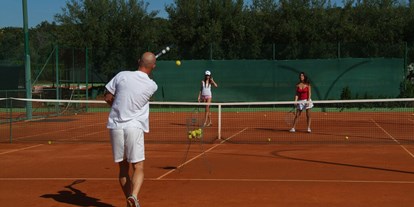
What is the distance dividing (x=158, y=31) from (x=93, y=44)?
3.98 meters

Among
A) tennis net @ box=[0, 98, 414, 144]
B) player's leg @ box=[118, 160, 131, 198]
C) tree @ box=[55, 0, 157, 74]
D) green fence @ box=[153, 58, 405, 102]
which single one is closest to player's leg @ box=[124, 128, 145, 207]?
player's leg @ box=[118, 160, 131, 198]

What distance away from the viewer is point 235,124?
1825 centimetres

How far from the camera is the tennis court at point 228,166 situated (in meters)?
6.75

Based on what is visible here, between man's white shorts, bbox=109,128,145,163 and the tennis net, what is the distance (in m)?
3.60

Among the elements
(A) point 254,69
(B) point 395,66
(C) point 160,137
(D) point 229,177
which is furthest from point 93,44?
(D) point 229,177

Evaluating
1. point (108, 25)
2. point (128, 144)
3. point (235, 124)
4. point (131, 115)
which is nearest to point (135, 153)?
point (128, 144)

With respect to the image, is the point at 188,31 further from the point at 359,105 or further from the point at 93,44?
the point at 359,105

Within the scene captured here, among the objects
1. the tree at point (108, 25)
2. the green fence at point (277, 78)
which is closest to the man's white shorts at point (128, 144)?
the green fence at point (277, 78)

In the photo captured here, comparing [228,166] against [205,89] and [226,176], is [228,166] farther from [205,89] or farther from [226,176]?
[205,89]

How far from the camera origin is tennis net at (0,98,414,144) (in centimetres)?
1356

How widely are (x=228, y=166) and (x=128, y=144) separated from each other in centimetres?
369

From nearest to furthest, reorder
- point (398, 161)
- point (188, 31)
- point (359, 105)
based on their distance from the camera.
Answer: point (398, 161) → point (359, 105) → point (188, 31)

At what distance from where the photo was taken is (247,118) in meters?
20.8

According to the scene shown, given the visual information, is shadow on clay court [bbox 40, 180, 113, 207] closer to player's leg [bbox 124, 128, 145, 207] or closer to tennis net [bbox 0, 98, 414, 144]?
player's leg [bbox 124, 128, 145, 207]
